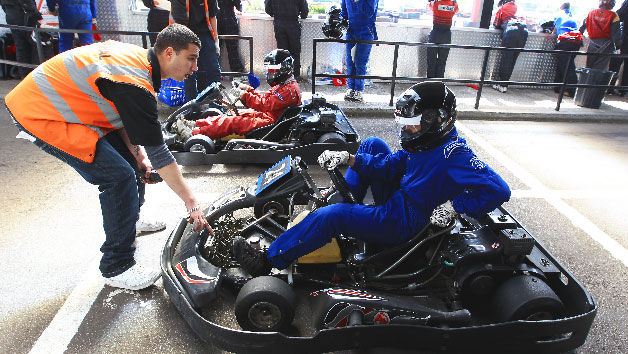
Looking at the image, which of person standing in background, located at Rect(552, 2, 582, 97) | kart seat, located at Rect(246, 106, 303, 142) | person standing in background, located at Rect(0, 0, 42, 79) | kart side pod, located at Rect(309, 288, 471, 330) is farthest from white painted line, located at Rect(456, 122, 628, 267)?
person standing in background, located at Rect(0, 0, 42, 79)

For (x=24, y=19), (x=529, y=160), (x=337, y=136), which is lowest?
(x=529, y=160)

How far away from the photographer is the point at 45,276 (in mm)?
3182

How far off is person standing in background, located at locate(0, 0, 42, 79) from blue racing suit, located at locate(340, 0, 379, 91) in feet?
17.1

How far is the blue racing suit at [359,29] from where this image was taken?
7.46 metres

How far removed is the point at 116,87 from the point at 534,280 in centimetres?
254

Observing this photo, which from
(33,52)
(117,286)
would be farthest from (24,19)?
(117,286)

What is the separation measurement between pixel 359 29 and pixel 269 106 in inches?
125

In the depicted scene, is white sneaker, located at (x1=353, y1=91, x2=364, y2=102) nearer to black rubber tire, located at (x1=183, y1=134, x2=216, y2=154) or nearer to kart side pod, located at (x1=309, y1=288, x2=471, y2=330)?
black rubber tire, located at (x1=183, y1=134, x2=216, y2=154)

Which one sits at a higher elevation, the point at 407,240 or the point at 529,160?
the point at 407,240

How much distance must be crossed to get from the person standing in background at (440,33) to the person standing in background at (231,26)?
3.71m

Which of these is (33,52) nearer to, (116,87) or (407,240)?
(116,87)

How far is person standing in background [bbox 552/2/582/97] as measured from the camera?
358 inches

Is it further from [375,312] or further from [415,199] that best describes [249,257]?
[415,199]

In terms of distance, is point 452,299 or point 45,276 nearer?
point 452,299
